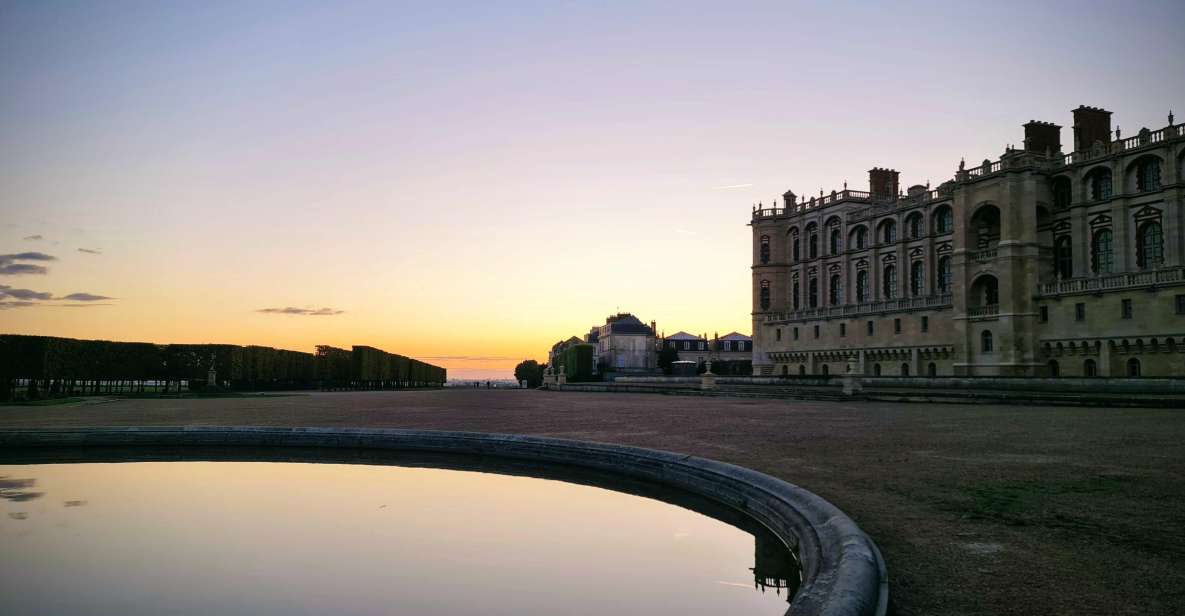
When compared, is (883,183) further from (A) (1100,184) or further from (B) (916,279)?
(A) (1100,184)

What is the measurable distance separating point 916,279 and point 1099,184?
62.4 ft

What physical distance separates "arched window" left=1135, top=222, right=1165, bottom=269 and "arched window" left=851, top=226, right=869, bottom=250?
2733cm

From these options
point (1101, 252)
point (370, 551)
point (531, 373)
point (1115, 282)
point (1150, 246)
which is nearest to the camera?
point (370, 551)

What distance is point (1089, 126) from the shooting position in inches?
2242

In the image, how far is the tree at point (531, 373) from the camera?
4168 inches

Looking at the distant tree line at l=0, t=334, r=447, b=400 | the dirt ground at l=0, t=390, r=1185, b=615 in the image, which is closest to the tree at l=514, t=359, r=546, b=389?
the distant tree line at l=0, t=334, r=447, b=400

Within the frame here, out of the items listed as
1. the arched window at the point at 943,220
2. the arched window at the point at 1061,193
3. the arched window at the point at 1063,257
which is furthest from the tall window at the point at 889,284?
the arched window at the point at 1061,193

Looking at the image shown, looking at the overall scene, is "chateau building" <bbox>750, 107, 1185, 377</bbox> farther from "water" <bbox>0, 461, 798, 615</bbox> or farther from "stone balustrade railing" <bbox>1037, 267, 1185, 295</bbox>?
"water" <bbox>0, 461, 798, 615</bbox>

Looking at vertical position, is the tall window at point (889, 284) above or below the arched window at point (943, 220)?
below

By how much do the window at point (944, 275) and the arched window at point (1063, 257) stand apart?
33.8 feet

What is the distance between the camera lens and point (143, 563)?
7.64 m

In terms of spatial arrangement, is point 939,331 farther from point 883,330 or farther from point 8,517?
point 8,517

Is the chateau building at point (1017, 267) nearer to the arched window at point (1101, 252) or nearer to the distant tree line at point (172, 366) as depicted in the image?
the arched window at point (1101, 252)

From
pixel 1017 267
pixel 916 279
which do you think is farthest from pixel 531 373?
pixel 1017 267
